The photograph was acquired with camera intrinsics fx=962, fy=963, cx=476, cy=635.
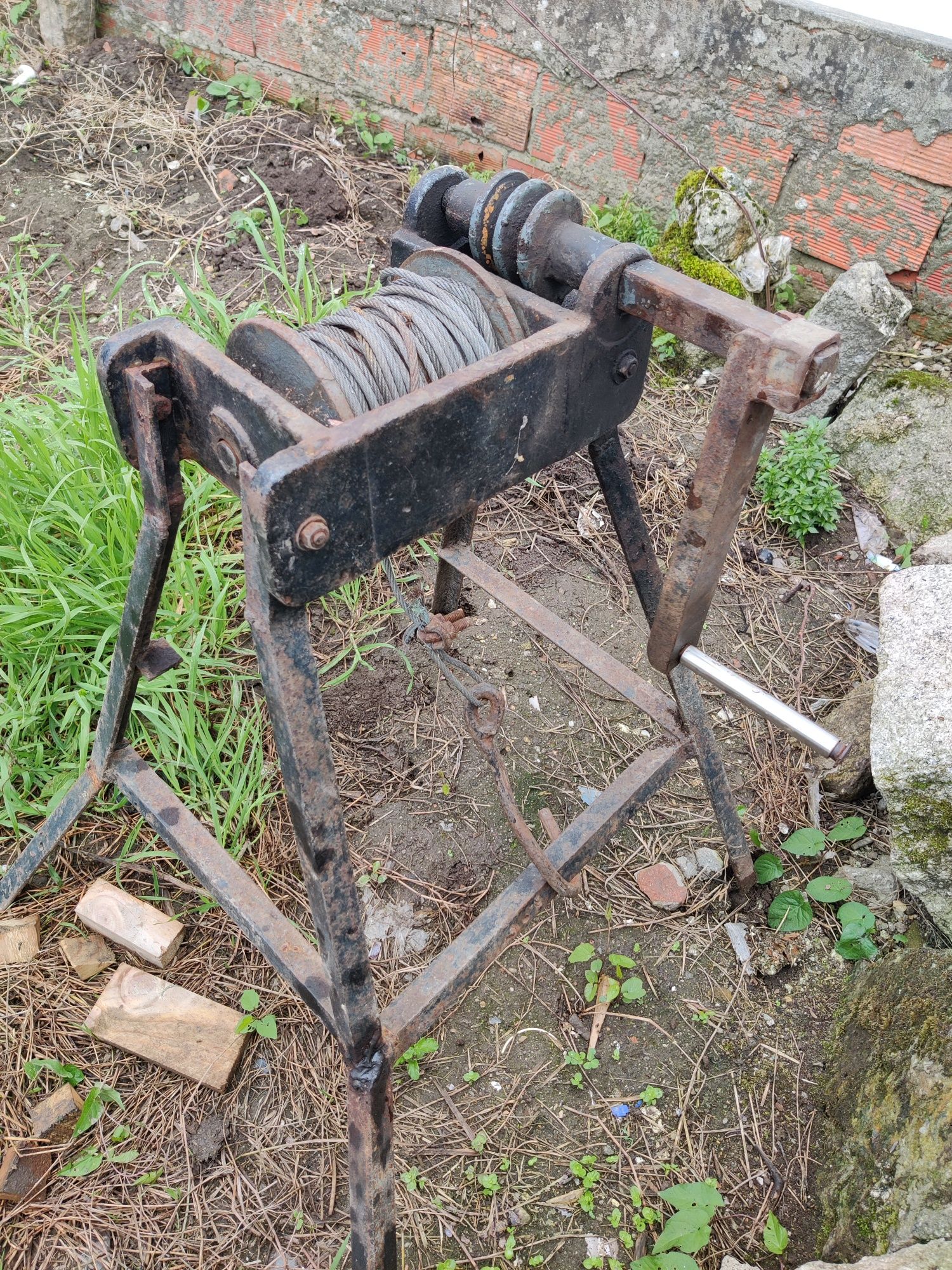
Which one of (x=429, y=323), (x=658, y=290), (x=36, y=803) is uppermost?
(x=658, y=290)

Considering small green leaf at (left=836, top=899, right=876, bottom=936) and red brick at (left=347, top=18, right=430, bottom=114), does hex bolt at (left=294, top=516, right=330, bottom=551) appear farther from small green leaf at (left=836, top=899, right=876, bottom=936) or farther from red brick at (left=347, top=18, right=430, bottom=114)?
red brick at (left=347, top=18, right=430, bottom=114)

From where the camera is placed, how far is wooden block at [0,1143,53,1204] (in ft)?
6.23

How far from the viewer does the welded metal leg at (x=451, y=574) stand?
2.41 metres

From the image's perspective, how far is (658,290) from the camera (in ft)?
4.75

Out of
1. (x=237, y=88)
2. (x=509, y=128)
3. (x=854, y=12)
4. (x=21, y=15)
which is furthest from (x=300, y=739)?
(x=21, y=15)

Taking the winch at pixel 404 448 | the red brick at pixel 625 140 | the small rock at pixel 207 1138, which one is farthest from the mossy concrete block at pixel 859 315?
the small rock at pixel 207 1138

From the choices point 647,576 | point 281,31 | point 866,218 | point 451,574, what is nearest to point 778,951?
point 647,576

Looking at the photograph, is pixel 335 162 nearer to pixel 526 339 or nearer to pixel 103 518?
pixel 103 518

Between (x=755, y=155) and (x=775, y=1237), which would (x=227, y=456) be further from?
(x=755, y=155)

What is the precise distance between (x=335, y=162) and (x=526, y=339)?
345 centimetres

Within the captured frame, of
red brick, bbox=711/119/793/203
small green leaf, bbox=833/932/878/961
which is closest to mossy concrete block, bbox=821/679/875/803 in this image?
small green leaf, bbox=833/932/878/961

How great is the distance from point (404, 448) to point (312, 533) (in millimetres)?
187

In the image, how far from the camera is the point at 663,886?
2.45 metres

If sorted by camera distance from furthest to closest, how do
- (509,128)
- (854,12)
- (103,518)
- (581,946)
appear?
1. (509,128)
2. (854,12)
3. (103,518)
4. (581,946)
